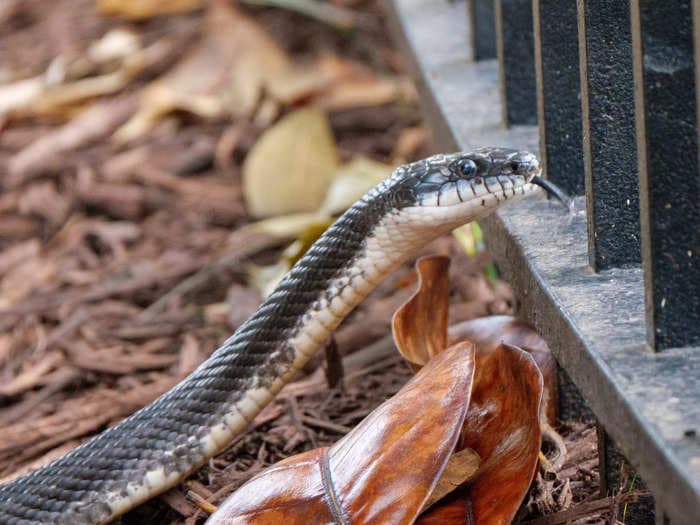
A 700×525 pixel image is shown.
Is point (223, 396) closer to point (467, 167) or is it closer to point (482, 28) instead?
point (467, 167)

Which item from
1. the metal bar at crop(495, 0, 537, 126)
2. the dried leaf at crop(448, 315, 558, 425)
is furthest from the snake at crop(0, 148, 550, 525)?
the metal bar at crop(495, 0, 537, 126)

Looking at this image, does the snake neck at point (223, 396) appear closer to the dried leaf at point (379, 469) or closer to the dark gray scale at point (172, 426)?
the dark gray scale at point (172, 426)

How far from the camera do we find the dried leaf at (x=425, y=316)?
2.76 m

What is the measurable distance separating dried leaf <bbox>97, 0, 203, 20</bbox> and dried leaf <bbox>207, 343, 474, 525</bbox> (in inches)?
223

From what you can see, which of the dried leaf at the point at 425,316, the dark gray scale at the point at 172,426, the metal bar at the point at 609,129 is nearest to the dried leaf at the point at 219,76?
the dark gray scale at the point at 172,426

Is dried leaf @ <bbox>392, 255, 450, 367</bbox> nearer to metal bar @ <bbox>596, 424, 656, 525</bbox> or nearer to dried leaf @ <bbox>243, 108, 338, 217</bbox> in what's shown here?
metal bar @ <bbox>596, 424, 656, 525</bbox>

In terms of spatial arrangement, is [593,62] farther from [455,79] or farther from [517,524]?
[455,79]

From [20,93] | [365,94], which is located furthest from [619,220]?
[20,93]

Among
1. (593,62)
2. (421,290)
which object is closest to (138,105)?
(421,290)

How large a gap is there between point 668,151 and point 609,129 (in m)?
0.44

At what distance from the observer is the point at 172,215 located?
18.3 feet

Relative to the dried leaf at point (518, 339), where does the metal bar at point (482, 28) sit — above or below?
above

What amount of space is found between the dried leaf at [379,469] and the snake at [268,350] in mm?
643

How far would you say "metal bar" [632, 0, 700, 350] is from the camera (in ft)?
6.37
